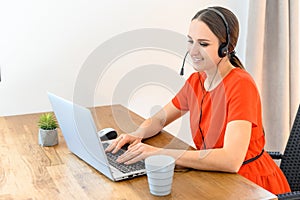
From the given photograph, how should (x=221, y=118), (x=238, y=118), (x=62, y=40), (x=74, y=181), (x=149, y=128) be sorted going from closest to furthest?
(x=74, y=181) < (x=238, y=118) < (x=221, y=118) < (x=149, y=128) < (x=62, y=40)

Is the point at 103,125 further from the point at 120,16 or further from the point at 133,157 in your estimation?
the point at 120,16

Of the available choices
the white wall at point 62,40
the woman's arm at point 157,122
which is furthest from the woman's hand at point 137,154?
the white wall at point 62,40

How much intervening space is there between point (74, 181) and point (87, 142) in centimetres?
13

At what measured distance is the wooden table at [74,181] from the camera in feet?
4.07

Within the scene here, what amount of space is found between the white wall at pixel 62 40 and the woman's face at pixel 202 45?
862 millimetres

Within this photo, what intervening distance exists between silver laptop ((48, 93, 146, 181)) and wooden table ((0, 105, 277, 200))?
0.02 m

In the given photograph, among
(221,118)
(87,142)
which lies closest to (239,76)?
(221,118)

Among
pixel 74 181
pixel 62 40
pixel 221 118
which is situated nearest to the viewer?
pixel 74 181

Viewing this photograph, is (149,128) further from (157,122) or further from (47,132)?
(47,132)

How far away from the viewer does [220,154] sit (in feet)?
4.53

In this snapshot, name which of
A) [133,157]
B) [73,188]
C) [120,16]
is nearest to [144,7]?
[120,16]

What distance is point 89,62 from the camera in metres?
2.40

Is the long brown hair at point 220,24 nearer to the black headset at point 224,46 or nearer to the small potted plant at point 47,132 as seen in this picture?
the black headset at point 224,46

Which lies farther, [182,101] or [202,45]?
[182,101]
